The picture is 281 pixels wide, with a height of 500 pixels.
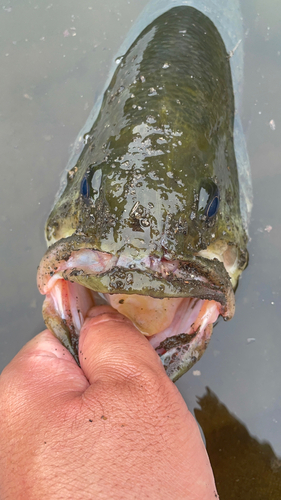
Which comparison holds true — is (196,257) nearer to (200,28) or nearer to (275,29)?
(200,28)

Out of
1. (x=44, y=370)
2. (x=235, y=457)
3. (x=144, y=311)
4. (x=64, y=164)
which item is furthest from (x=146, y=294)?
(x=64, y=164)

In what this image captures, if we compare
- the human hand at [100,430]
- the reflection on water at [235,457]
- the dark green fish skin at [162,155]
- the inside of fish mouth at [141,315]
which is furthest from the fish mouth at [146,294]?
the reflection on water at [235,457]

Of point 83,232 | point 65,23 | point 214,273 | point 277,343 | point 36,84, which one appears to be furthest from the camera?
point 65,23

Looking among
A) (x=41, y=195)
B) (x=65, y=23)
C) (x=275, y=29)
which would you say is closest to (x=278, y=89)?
(x=275, y=29)

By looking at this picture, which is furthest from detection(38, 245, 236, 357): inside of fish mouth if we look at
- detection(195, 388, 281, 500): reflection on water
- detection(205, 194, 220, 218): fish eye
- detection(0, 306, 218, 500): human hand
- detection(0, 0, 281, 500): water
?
detection(195, 388, 281, 500): reflection on water

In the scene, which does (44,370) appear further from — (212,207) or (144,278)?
(212,207)

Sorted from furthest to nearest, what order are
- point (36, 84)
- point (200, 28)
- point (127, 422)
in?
1. point (36, 84)
2. point (200, 28)
3. point (127, 422)
